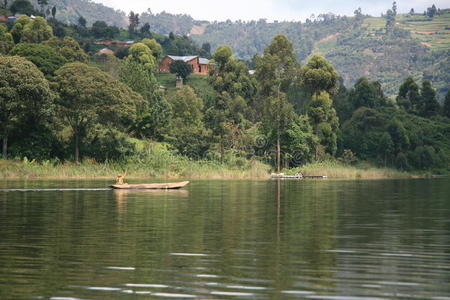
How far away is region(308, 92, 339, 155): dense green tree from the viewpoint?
98.9 meters

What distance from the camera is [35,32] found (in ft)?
421

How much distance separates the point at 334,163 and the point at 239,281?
273 ft

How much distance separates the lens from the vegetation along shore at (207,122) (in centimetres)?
7362

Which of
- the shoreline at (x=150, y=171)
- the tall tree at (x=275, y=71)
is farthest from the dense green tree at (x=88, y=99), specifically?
the tall tree at (x=275, y=71)

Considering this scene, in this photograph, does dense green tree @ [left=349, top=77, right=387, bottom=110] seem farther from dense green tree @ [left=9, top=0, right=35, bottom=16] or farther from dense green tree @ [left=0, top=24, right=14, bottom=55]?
dense green tree @ [left=9, top=0, right=35, bottom=16]

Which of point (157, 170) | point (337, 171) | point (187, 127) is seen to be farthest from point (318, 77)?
point (157, 170)

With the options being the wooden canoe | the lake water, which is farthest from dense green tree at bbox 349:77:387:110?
the lake water

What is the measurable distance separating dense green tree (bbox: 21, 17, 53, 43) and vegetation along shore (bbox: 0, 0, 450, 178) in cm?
27

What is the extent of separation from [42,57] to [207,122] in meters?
24.2

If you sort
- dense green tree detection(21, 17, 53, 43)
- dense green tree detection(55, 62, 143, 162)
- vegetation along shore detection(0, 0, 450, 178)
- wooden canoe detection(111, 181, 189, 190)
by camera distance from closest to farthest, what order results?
wooden canoe detection(111, 181, 189, 190) → vegetation along shore detection(0, 0, 450, 178) → dense green tree detection(55, 62, 143, 162) → dense green tree detection(21, 17, 53, 43)

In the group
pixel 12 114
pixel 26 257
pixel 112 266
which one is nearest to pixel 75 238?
pixel 26 257

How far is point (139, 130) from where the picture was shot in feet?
298

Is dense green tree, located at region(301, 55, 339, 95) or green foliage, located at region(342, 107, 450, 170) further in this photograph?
green foliage, located at region(342, 107, 450, 170)

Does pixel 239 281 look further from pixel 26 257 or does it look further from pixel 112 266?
pixel 26 257
